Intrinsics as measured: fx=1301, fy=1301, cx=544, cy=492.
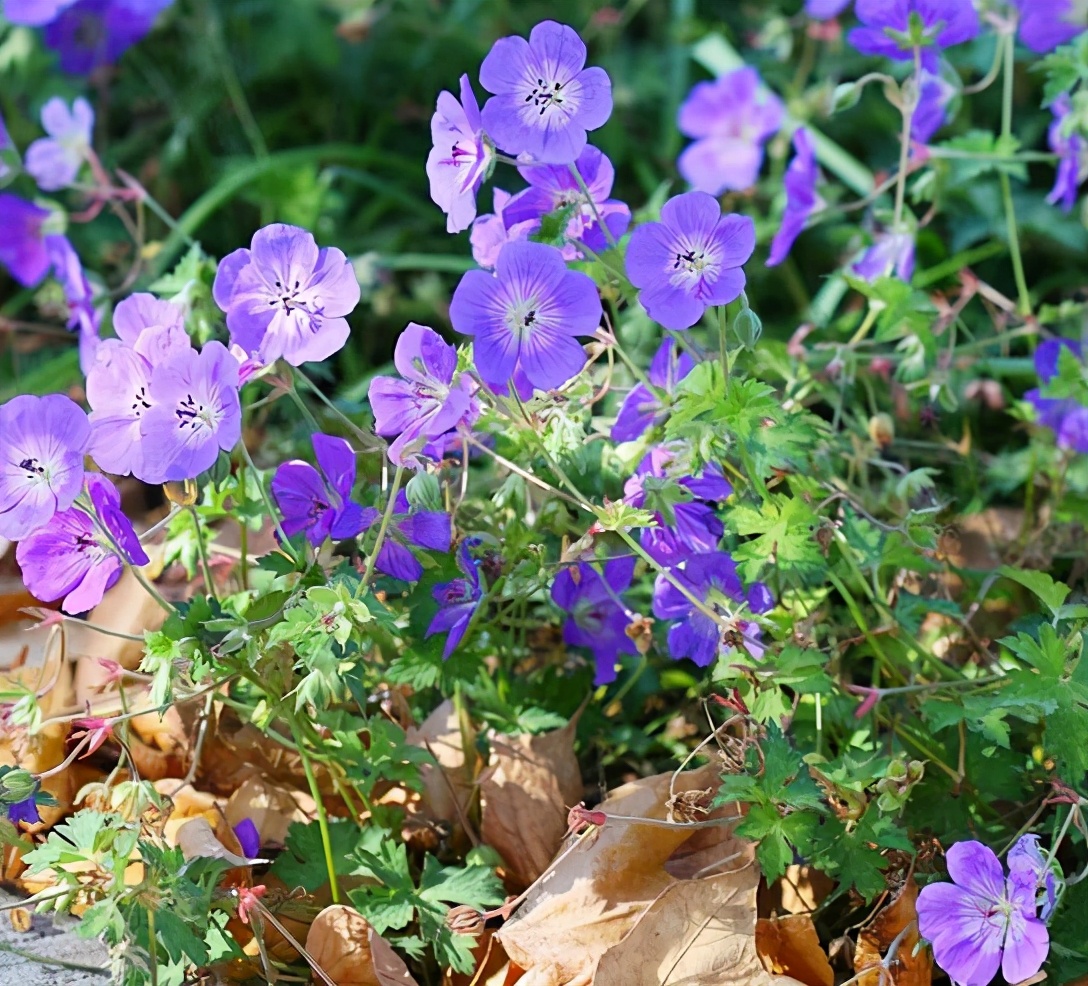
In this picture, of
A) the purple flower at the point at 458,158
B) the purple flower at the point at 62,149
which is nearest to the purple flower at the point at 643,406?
the purple flower at the point at 458,158

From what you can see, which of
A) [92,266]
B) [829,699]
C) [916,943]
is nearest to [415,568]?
[829,699]

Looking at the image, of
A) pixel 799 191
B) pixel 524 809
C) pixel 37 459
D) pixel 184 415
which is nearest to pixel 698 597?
pixel 524 809

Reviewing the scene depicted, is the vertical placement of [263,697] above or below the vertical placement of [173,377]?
below

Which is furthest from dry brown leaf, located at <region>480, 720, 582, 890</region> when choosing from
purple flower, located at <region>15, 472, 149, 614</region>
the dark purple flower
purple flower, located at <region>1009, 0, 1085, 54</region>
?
the dark purple flower

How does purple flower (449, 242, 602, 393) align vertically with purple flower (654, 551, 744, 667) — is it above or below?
above

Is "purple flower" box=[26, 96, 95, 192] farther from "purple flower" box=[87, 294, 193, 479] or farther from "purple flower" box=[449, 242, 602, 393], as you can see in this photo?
"purple flower" box=[449, 242, 602, 393]

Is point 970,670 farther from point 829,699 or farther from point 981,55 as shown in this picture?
point 981,55

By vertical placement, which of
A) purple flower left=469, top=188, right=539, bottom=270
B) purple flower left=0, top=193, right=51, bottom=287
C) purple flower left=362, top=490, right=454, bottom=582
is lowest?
purple flower left=362, top=490, right=454, bottom=582
